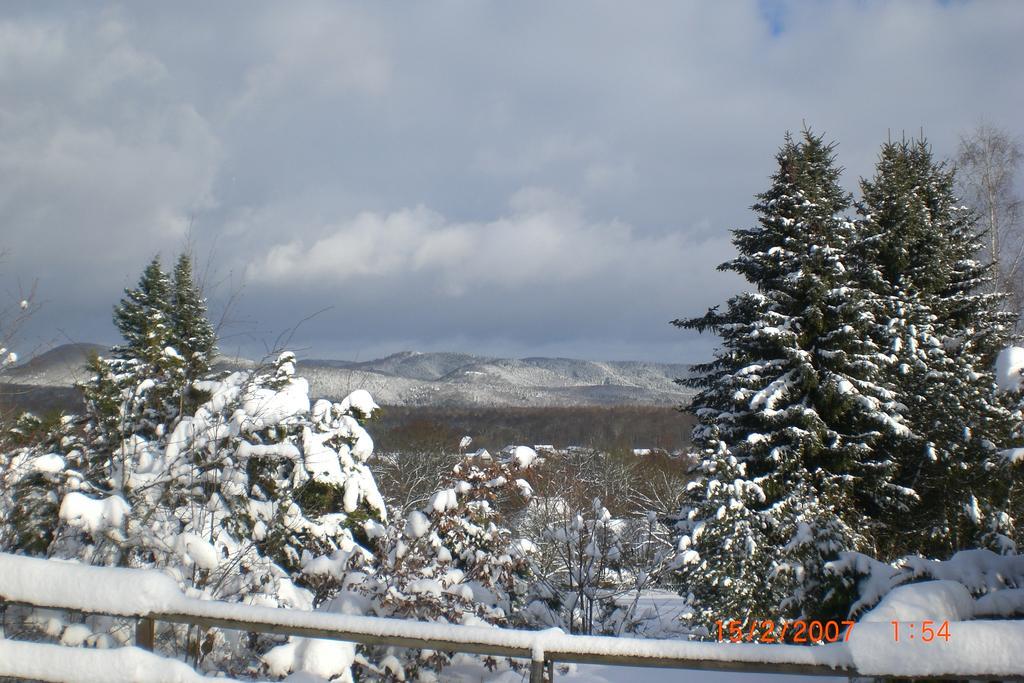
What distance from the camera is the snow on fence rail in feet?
8.09

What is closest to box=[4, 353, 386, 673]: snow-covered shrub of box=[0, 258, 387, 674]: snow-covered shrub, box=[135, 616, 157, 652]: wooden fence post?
box=[0, 258, 387, 674]: snow-covered shrub

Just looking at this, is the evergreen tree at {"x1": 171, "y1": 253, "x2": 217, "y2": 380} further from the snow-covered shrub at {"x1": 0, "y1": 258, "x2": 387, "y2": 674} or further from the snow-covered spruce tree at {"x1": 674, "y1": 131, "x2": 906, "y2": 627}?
the snow-covered spruce tree at {"x1": 674, "y1": 131, "x2": 906, "y2": 627}

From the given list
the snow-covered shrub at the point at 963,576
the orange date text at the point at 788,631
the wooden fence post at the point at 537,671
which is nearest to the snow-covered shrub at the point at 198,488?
the wooden fence post at the point at 537,671

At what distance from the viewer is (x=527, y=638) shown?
9.16 ft

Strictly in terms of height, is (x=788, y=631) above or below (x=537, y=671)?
below

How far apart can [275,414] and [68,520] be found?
236 centimetres

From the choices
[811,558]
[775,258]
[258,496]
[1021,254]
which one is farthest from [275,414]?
[1021,254]

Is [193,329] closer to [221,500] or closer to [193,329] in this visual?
[193,329]

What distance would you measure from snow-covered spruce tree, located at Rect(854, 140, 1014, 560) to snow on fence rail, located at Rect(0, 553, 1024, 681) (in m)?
8.52
